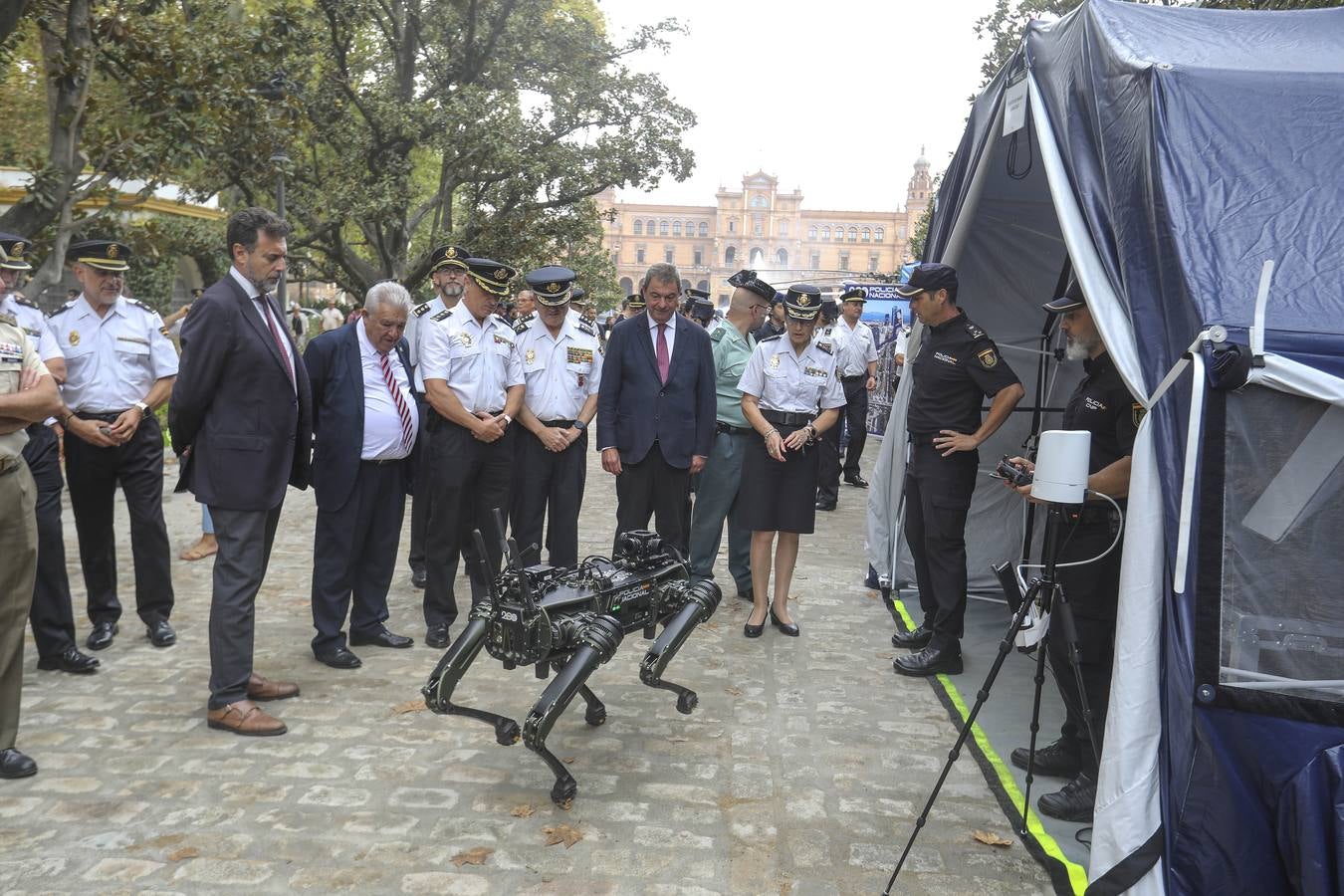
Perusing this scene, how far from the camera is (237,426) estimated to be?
4.44 metres

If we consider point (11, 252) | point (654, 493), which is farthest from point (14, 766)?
point (654, 493)

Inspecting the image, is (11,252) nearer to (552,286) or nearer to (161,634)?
(161,634)

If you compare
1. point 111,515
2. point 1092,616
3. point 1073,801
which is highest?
point 1092,616

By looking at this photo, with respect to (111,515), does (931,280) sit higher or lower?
higher

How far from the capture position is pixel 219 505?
4.43 metres

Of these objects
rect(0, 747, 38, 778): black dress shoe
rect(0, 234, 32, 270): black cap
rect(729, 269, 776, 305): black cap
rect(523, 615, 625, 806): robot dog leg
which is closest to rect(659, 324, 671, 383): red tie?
rect(729, 269, 776, 305): black cap

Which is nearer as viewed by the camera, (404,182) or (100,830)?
(100,830)

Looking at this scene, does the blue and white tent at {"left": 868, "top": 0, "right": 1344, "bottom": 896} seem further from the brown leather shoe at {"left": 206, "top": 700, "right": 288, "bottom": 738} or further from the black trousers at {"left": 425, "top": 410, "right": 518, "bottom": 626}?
the black trousers at {"left": 425, "top": 410, "right": 518, "bottom": 626}

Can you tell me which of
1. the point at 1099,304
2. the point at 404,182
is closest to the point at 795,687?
the point at 1099,304

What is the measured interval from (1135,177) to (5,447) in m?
4.27

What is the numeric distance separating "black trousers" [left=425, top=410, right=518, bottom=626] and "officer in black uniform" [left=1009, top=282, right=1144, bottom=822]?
9.96 ft

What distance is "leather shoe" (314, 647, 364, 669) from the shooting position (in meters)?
5.27

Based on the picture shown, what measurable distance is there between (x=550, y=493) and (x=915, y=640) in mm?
2330

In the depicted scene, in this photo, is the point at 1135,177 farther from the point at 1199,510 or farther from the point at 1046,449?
the point at 1199,510
